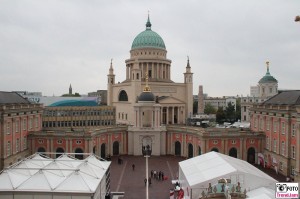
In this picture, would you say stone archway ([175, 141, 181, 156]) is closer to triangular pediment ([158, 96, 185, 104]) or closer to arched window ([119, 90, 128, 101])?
triangular pediment ([158, 96, 185, 104])

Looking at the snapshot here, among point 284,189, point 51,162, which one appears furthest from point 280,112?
point 51,162

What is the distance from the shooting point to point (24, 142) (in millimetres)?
54969

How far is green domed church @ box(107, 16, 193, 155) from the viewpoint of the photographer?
79588mm

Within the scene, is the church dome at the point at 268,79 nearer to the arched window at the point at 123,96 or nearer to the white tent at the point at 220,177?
the arched window at the point at 123,96

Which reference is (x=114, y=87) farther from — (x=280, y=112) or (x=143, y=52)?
(x=280, y=112)

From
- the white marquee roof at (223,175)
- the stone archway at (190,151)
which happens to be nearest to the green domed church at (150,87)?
the stone archway at (190,151)

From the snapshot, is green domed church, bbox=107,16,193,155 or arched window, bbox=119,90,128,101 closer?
green domed church, bbox=107,16,193,155

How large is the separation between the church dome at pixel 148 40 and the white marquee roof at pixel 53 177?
2433 inches

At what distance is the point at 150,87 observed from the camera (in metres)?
82.8

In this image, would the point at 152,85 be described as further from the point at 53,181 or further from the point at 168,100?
the point at 53,181

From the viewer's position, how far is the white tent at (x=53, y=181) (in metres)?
27.9

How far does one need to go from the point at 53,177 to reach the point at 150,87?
54472mm

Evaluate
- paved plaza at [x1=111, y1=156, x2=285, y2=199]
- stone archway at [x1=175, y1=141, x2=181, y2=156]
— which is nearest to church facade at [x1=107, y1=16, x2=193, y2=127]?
stone archway at [x1=175, y1=141, x2=181, y2=156]

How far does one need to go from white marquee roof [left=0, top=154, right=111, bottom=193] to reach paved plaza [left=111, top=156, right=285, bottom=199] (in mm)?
7794
